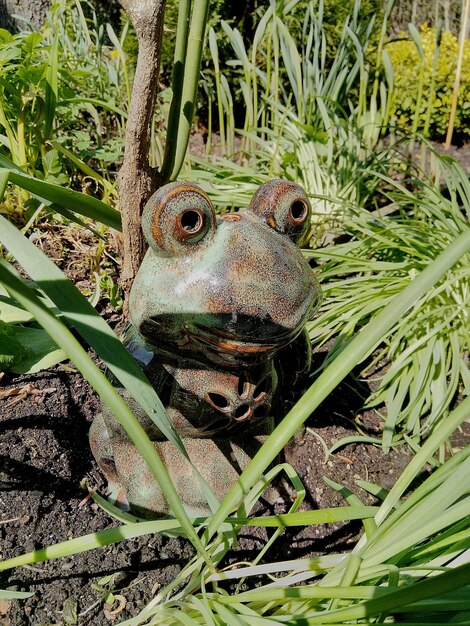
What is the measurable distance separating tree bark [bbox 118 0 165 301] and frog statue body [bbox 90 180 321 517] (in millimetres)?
250

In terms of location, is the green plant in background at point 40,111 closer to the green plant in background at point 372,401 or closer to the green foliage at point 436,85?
the green plant in background at point 372,401

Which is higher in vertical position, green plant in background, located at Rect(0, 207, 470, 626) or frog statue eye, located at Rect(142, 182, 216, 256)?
frog statue eye, located at Rect(142, 182, 216, 256)

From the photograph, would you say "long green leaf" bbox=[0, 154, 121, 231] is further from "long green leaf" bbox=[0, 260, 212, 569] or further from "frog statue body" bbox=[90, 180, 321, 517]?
"long green leaf" bbox=[0, 260, 212, 569]

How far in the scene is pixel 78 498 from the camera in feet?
4.14

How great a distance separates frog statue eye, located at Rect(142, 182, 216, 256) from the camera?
2.97ft

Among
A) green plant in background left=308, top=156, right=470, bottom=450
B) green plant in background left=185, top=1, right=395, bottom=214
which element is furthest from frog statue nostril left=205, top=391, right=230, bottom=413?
green plant in background left=185, top=1, right=395, bottom=214

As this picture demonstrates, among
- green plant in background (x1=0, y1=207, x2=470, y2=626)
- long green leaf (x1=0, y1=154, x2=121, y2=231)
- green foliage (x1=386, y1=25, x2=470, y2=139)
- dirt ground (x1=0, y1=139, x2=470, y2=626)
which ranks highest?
green foliage (x1=386, y1=25, x2=470, y2=139)

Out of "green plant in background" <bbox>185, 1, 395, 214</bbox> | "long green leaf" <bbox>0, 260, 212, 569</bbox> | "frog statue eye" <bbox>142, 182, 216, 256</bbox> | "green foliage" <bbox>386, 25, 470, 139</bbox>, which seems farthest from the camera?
"green foliage" <bbox>386, 25, 470, 139</bbox>

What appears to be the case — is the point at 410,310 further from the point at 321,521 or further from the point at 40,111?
the point at 40,111

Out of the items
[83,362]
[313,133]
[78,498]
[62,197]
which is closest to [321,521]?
[83,362]

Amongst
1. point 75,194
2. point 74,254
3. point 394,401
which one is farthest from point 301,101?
point 75,194

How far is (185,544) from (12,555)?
313 mm

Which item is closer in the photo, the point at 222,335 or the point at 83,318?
the point at 83,318

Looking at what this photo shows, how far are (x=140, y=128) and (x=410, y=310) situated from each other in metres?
1.00
